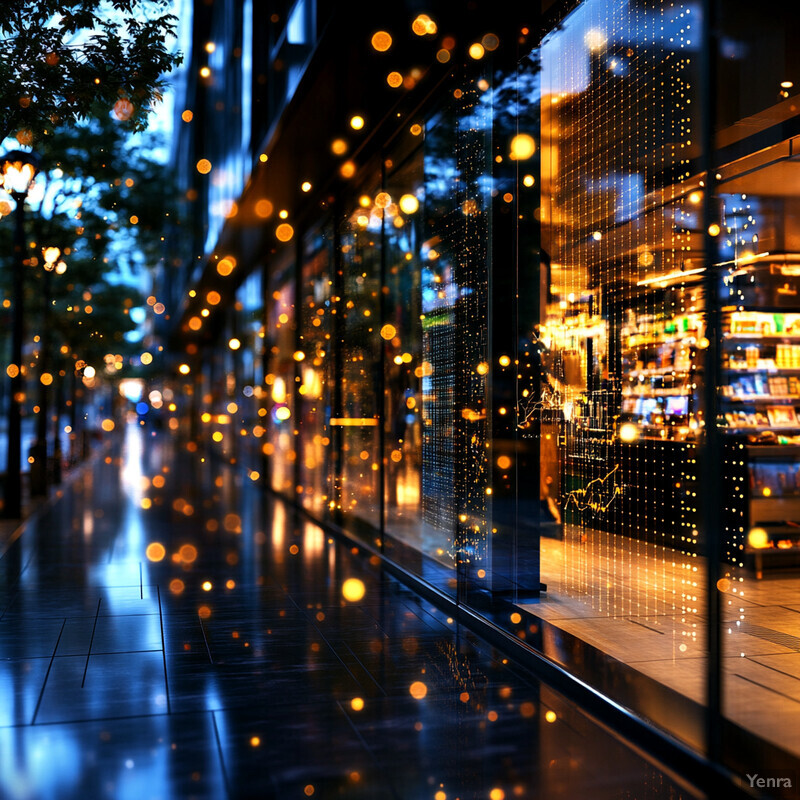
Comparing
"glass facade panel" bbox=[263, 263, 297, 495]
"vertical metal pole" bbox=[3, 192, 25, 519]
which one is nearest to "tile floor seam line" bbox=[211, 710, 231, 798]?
"vertical metal pole" bbox=[3, 192, 25, 519]

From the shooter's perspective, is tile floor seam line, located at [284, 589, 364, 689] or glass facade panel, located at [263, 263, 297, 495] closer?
tile floor seam line, located at [284, 589, 364, 689]

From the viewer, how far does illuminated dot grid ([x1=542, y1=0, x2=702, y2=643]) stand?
15.3 feet

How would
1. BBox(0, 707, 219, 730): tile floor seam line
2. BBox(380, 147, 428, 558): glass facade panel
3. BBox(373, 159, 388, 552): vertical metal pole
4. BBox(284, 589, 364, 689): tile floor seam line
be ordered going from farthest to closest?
BBox(373, 159, 388, 552): vertical metal pole < BBox(380, 147, 428, 558): glass facade panel < BBox(284, 589, 364, 689): tile floor seam line < BBox(0, 707, 219, 730): tile floor seam line

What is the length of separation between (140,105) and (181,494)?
1052 cm

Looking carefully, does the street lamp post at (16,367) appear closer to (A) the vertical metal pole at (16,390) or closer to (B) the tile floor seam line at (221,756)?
(A) the vertical metal pole at (16,390)

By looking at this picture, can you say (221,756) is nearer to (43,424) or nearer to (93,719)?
(93,719)

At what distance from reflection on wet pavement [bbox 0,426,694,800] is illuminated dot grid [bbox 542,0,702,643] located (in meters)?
0.92

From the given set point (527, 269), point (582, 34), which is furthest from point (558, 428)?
point (582, 34)

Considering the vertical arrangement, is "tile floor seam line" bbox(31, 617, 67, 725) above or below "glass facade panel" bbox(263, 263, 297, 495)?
below

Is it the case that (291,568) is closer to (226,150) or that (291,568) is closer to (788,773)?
(788,773)

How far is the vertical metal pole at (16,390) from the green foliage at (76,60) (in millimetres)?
4951

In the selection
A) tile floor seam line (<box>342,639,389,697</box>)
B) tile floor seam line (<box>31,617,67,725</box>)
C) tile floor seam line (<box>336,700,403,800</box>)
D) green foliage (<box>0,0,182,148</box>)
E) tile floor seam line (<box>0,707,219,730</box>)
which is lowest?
tile floor seam line (<box>336,700,403,800</box>)

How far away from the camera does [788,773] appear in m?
3.55

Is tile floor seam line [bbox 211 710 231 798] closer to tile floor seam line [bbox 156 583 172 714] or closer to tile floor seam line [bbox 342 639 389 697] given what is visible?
tile floor seam line [bbox 156 583 172 714]
